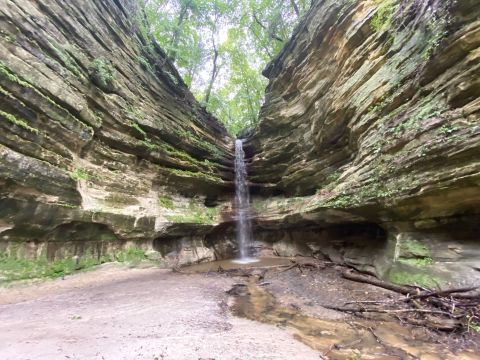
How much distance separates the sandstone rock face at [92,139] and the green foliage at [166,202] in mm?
70

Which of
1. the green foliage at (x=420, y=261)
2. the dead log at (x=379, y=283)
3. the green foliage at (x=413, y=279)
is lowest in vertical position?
the dead log at (x=379, y=283)

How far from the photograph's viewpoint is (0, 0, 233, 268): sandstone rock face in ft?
23.5

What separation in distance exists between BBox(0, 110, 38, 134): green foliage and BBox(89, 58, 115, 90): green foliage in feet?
11.9

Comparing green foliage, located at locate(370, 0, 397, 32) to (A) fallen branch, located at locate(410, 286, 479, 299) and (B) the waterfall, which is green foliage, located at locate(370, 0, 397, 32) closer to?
(A) fallen branch, located at locate(410, 286, 479, 299)

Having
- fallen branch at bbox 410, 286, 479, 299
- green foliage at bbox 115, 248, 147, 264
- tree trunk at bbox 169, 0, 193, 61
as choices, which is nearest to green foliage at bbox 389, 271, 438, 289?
fallen branch at bbox 410, 286, 479, 299

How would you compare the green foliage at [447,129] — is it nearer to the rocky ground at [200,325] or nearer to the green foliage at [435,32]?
the green foliage at [435,32]

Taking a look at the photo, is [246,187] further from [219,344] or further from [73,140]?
[219,344]

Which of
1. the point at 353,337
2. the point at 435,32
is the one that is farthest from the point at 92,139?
the point at 435,32

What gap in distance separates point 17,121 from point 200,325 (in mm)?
7108

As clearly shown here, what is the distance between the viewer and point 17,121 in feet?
23.0

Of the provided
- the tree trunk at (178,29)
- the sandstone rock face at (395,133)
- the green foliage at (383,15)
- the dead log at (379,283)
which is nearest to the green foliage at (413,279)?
the sandstone rock face at (395,133)

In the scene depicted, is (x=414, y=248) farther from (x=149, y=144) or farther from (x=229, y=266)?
(x=149, y=144)

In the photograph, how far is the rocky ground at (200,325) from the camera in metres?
3.57

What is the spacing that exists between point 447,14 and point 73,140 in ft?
36.5
